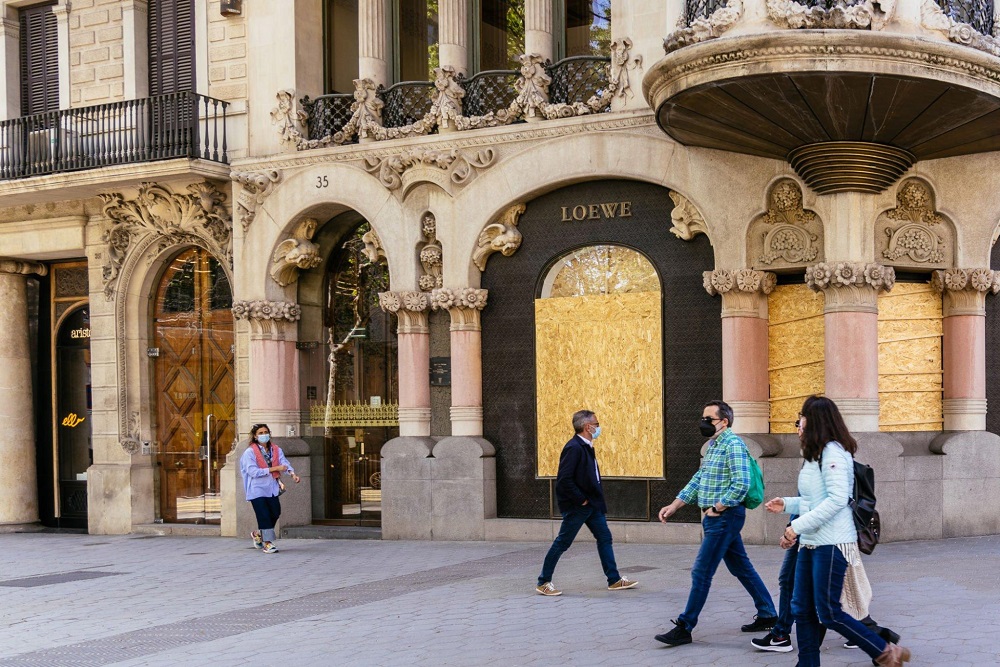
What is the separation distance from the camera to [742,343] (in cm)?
1595

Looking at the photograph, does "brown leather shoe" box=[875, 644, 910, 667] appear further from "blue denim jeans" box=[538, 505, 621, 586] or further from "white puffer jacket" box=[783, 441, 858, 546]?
"blue denim jeans" box=[538, 505, 621, 586]

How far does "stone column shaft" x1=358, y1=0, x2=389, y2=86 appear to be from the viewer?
61.9 ft

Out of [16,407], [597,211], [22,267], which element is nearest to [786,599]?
[597,211]

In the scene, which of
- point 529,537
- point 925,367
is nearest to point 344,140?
point 529,537

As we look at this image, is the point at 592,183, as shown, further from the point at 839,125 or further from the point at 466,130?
the point at 839,125

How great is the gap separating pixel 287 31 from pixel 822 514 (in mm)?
13884

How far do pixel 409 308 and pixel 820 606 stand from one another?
1102 cm

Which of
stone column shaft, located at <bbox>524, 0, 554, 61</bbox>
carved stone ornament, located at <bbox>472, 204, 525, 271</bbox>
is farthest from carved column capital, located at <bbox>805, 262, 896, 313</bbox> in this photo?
stone column shaft, located at <bbox>524, 0, 554, 61</bbox>

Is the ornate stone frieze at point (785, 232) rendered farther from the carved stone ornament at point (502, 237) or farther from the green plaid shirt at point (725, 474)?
the green plaid shirt at point (725, 474)

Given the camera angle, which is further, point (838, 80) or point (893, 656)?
point (838, 80)

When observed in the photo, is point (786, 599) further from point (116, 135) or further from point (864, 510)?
point (116, 135)

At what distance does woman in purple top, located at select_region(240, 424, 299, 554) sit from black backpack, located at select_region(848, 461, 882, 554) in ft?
34.2

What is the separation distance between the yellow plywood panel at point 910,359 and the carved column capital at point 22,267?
47.6 ft

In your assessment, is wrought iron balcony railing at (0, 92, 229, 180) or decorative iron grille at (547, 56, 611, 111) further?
wrought iron balcony railing at (0, 92, 229, 180)
